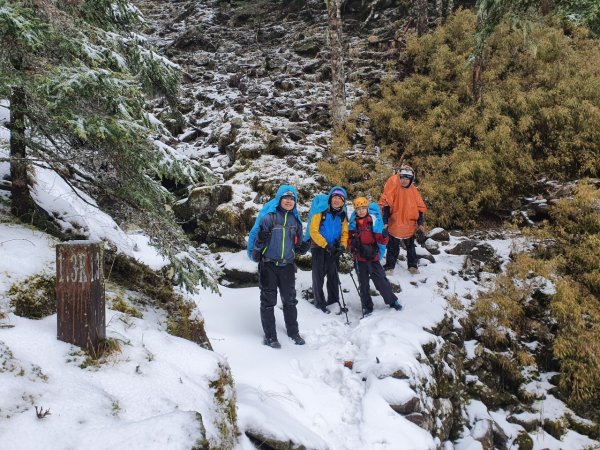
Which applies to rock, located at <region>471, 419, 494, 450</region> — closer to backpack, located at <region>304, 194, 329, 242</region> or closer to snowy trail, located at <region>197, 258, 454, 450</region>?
snowy trail, located at <region>197, 258, 454, 450</region>

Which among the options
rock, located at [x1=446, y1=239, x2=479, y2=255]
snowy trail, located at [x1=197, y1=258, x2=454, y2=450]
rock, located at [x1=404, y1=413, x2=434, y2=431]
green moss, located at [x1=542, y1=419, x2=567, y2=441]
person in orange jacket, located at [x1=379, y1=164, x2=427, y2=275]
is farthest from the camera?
rock, located at [x1=446, y1=239, x2=479, y2=255]

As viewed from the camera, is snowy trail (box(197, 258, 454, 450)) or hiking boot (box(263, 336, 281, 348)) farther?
hiking boot (box(263, 336, 281, 348))

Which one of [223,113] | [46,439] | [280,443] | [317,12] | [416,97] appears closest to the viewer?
[46,439]

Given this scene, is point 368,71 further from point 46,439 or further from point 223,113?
point 46,439

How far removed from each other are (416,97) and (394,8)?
11933 mm

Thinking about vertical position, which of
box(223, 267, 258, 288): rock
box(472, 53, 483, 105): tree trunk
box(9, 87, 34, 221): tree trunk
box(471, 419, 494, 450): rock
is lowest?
box(471, 419, 494, 450): rock

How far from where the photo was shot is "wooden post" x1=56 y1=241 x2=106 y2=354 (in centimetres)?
317

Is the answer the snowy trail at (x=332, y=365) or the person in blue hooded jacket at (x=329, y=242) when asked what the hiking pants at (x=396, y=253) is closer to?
the snowy trail at (x=332, y=365)

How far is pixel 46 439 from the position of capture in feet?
7.78

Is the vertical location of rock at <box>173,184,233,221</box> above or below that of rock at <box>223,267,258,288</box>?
above

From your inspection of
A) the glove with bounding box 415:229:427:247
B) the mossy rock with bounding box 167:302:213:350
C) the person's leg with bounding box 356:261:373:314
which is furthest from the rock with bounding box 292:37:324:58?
the mossy rock with bounding box 167:302:213:350

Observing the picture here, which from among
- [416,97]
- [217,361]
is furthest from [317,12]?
[217,361]

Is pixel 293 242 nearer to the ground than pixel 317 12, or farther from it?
nearer to the ground

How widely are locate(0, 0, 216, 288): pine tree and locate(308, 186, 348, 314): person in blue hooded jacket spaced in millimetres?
2697
